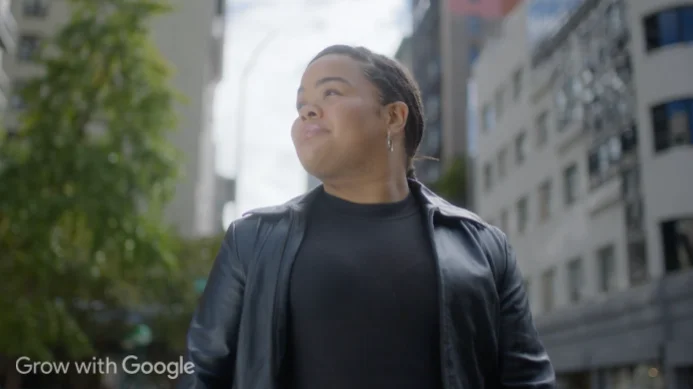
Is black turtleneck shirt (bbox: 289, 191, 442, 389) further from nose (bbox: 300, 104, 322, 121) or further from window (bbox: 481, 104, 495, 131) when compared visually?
window (bbox: 481, 104, 495, 131)

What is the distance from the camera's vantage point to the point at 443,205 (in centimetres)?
200

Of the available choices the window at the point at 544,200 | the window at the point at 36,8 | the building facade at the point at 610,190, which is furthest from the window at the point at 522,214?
A: the window at the point at 36,8

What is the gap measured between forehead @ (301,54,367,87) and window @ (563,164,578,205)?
23.9 meters

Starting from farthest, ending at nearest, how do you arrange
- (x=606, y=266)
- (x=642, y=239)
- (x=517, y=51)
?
(x=517, y=51) < (x=606, y=266) < (x=642, y=239)

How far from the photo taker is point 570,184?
84.8 ft

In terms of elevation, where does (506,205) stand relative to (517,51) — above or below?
below

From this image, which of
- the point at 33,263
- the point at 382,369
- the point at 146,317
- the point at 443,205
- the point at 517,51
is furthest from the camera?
the point at 517,51

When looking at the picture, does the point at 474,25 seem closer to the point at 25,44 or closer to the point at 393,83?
the point at 25,44

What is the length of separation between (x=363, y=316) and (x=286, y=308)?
144 millimetres

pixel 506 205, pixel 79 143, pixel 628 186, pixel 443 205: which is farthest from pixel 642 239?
pixel 443 205

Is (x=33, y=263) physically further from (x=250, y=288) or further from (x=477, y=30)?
(x=477, y=30)

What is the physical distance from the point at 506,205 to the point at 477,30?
1694 cm

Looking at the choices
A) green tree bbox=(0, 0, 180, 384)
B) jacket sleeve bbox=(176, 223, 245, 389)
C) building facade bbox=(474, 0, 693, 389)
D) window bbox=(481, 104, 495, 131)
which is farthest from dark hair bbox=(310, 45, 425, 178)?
window bbox=(481, 104, 495, 131)

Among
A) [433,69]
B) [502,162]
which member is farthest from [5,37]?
[433,69]
